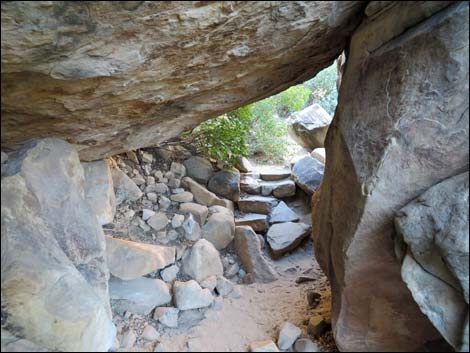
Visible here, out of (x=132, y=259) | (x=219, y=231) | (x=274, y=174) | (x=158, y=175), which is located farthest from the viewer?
(x=274, y=174)

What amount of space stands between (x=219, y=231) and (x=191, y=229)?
0.31 m

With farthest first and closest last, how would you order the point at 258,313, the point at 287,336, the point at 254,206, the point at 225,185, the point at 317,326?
the point at 254,206
the point at 225,185
the point at 258,313
the point at 317,326
the point at 287,336

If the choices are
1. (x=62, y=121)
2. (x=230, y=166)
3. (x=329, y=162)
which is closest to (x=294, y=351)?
(x=329, y=162)

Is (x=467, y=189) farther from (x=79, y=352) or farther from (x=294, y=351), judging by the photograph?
(x=79, y=352)

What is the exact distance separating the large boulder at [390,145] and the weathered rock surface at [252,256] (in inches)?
43.0

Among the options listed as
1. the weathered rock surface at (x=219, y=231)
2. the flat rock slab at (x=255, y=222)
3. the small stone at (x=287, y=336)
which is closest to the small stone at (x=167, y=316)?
the small stone at (x=287, y=336)

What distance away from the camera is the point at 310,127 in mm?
5754

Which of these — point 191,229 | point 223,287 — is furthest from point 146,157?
point 223,287

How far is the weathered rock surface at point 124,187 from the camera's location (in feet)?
11.2

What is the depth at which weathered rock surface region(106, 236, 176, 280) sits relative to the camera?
259cm

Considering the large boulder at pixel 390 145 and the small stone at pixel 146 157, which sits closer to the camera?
the large boulder at pixel 390 145

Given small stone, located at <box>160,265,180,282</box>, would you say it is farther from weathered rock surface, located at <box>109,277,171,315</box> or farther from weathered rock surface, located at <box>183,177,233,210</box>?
weathered rock surface, located at <box>183,177,233,210</box>

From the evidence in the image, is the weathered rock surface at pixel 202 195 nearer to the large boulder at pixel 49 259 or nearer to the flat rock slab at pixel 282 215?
the flat rock slab at pixel 282 215

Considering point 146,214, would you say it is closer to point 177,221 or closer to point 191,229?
point 177,221
